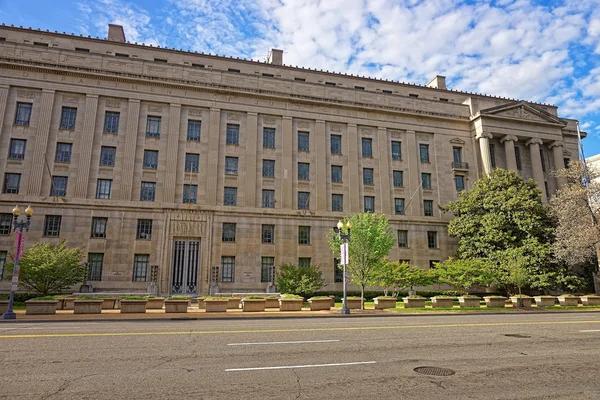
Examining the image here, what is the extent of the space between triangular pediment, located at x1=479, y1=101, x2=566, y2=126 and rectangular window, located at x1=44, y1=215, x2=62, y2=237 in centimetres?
4262

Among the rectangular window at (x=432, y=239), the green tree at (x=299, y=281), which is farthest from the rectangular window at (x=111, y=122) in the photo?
the rectangular window at (x=432, y=239)

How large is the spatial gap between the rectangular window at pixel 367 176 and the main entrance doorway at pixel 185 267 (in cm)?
1764

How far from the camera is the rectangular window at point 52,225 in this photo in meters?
31.3

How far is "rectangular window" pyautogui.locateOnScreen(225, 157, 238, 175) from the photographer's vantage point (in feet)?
119

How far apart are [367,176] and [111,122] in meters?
24.9

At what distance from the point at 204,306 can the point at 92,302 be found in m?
6.38

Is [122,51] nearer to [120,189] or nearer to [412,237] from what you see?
[120,189]

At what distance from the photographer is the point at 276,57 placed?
44.8 metres

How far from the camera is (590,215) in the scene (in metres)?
29.9

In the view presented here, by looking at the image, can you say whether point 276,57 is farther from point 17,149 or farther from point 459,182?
point 17,149

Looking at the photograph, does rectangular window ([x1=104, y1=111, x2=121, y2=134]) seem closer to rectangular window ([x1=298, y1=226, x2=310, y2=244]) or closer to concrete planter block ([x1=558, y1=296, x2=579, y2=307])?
rectangular window ([x1=298, y1=226, x2=310, y2=244])

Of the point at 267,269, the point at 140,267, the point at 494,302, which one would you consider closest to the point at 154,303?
the point at 140,267

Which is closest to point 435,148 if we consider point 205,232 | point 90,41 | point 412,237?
point 412,237

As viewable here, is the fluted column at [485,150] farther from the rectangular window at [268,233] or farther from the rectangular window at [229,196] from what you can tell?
the rectangular window at [229,196]
